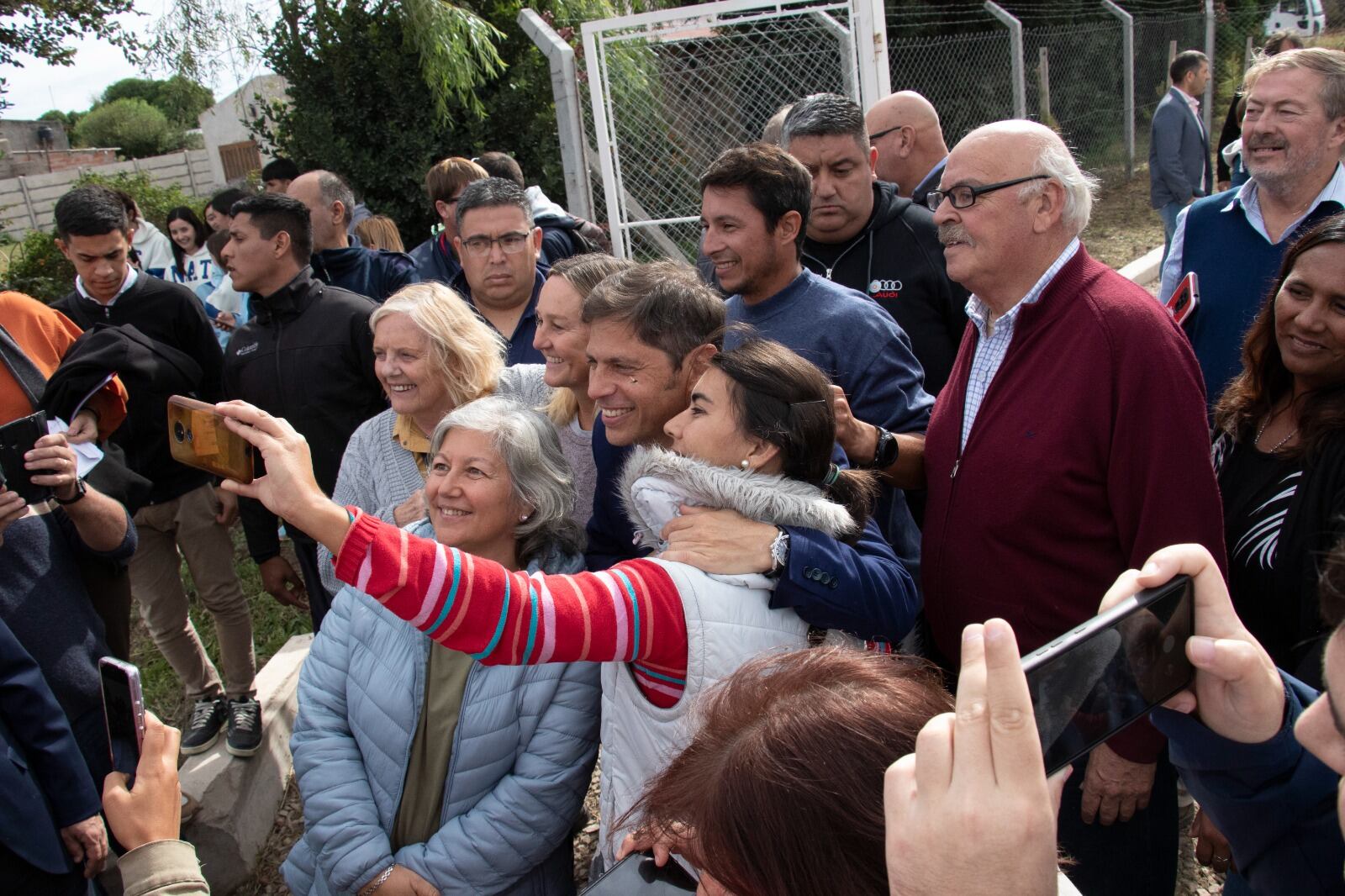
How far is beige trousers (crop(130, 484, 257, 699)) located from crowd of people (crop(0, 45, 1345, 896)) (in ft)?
1.57

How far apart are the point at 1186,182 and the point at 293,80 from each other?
792cm

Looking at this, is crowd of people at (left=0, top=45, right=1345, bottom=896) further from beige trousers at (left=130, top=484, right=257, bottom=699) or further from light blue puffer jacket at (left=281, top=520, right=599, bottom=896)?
beige trousers at (left=130, top=484, right=257, bottom=699)

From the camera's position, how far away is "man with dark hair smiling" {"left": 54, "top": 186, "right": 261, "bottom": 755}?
3.87 m

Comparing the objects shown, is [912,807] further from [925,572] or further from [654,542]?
[925,572]

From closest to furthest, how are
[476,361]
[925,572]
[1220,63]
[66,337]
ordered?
[925,572], [476,361], [66,337], [1220,63]

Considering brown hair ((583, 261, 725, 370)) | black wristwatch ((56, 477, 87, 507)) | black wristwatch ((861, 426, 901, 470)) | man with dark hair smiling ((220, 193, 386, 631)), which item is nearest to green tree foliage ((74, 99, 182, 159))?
man with dark hair smiling ((220, 193, 386, 631))

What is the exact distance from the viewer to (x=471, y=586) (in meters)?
1.55

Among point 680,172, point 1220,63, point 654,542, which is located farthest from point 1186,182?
point 1220,63

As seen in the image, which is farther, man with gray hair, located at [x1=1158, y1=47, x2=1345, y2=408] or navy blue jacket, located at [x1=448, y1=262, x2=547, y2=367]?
navy blue jacket, located at [x1=448, y1=262, x2=547, y2=367]

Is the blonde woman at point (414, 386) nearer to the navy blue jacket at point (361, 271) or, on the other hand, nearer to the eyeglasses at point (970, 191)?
the eyeglasses at point (970, 191)

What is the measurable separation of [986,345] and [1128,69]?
1387 centimetres

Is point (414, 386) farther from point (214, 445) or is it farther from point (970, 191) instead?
point (970, 191)

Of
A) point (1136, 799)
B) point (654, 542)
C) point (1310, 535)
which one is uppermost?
point (654, 542)

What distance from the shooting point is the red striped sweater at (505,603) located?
1.53 meters
